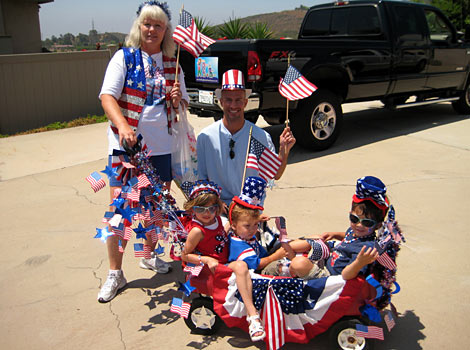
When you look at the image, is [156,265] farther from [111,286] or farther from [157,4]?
[157,4]

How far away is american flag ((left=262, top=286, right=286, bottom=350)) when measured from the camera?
253 cm

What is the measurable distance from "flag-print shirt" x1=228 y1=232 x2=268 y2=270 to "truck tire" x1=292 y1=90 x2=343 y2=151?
3748mm

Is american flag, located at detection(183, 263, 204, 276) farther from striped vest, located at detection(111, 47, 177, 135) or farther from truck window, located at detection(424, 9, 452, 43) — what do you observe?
truck window, located at detection(424, 9, 452, 43)

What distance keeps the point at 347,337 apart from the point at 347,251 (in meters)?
0.50

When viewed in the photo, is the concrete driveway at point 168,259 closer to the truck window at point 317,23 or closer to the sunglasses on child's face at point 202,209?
the sunglasses on child's face at point 202,209

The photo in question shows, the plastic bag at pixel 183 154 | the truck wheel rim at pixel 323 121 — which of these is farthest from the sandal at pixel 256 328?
the truck wheel rim at pixel 323 121

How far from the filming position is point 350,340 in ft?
8.54

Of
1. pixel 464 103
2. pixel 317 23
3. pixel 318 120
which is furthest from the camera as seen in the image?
pixel 464 103

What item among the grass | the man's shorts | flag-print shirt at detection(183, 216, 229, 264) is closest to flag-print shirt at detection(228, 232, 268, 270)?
flag-print shirt at detection(183, 216, 229, 264)

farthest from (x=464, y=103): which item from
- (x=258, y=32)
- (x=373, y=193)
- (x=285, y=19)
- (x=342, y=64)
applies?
(x=285, y=19)

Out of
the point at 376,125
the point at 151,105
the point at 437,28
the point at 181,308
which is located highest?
the point at 437,28

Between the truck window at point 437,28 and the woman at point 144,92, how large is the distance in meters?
6.71

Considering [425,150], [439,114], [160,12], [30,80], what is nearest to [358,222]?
[160,12]

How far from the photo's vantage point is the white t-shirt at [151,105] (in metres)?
3.05
